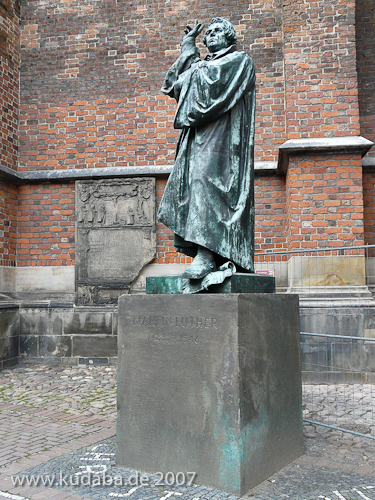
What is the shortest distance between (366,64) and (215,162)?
5.81 m

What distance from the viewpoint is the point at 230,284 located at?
2896mm

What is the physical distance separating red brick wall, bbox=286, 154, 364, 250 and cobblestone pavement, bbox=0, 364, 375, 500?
6.90 feet

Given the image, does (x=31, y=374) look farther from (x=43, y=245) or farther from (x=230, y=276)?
(x=230, y=276)

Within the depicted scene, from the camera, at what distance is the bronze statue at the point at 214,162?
3088 mm

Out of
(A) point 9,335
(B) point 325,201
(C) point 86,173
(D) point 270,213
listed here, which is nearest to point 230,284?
(B) point 325,201

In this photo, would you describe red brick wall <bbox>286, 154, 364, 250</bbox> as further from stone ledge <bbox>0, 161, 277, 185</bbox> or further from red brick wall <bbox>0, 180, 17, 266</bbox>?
red brick wall <bbox>0, 180, 17, 266</bbox>

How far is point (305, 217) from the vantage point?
22.1 feet

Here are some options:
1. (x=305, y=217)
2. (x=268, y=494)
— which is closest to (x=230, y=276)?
(x=268, y=494)

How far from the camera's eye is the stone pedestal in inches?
108

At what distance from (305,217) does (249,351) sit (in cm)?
427

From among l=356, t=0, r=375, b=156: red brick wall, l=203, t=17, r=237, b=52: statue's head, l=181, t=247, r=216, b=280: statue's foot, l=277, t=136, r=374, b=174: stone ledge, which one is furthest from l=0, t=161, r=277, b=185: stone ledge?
l=181, t=247, r=216, b=280: statue's foot

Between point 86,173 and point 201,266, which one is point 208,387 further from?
point 86,173

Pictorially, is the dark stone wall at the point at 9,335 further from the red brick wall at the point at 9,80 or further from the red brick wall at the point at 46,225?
the red brick wall at the point at 9,80

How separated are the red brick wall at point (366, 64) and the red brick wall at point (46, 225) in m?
5.11
